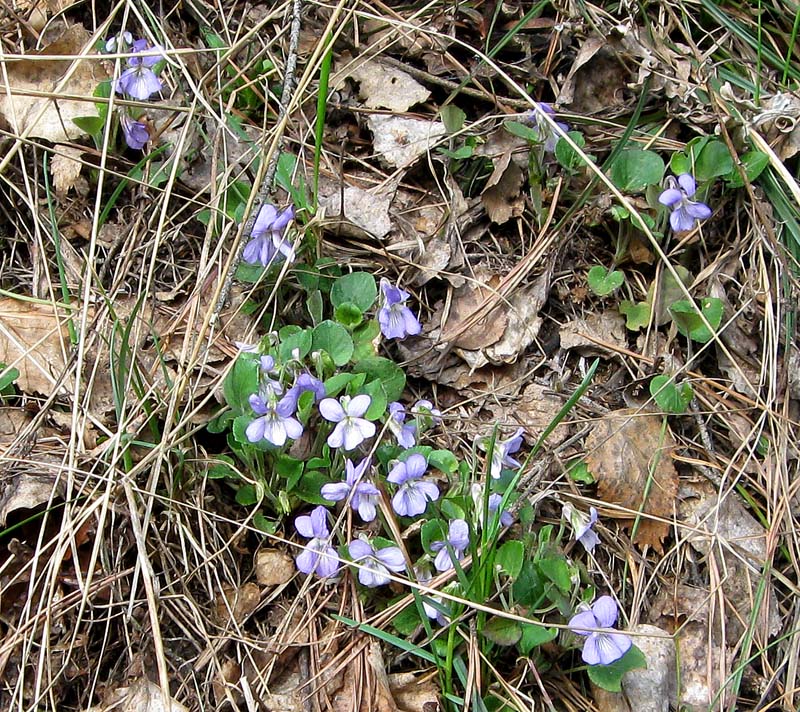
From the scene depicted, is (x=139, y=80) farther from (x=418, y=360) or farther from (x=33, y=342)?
(x=418, y=360)


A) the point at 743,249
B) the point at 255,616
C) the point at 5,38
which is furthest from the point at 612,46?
the point at 255,616

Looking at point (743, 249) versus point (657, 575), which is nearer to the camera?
point (657, 575)

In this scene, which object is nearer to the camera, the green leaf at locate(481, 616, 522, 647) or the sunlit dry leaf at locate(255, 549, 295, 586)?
the green leaf at locate(481, 616, 522, 647)

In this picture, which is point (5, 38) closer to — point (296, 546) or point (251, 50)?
point (251, 50)

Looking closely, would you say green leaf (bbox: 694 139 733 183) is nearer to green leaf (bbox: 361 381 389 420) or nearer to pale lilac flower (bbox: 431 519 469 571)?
green leaf (bbox: 361 381 389 420)

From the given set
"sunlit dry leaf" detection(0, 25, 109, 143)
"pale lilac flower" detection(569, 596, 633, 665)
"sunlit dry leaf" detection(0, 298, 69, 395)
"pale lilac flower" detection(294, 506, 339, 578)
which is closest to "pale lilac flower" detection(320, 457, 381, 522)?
"pale lilac flower" detection(294, 506, 339, 578)
